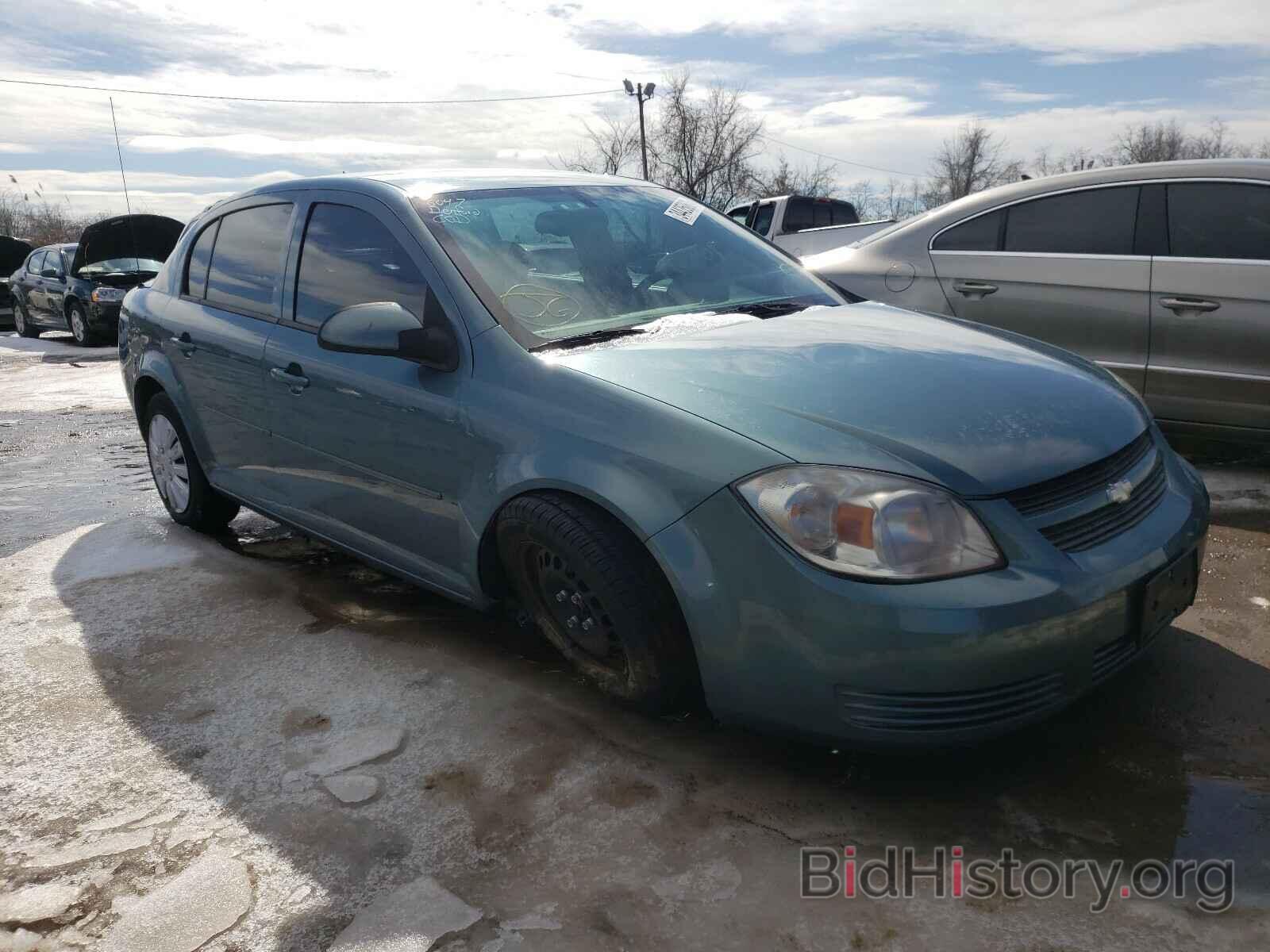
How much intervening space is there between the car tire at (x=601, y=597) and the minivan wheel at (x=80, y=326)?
1444 cm

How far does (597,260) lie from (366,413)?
33.4 inches

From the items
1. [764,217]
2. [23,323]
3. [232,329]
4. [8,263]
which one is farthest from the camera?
[8,263]

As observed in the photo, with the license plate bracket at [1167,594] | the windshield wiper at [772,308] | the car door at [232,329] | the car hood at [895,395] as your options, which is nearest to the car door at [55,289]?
the car door at [232,329]

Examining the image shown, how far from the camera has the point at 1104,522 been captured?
7.66 ft

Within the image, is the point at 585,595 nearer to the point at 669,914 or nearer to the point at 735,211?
the point at 669,914

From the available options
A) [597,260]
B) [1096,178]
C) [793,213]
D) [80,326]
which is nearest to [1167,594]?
[597,260]

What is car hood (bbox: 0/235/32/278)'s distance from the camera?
19062 millimetres

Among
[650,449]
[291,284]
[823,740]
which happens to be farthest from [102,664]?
[823,740]

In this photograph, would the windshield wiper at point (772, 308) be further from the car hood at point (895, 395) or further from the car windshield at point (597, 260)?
the car hood at point (895, 395)

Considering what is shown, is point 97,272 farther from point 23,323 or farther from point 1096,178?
point 1096,178

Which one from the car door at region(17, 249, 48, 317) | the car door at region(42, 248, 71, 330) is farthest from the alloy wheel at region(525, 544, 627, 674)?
the car door at region(17, 249, 48, 317)

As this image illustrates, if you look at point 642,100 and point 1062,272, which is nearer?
point 1062,272

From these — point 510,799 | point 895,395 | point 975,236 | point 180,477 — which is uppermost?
point 975,236

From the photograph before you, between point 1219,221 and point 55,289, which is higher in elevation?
point 1219,221
